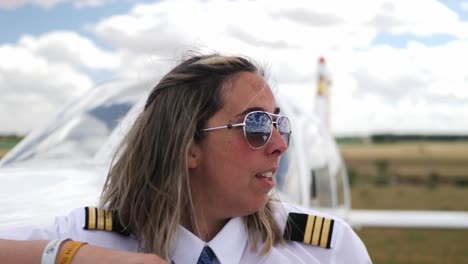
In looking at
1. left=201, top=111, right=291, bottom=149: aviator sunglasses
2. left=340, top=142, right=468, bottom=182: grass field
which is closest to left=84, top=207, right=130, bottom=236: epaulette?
left=201, top=111, right=291, bottom=149: aviator sunglasses

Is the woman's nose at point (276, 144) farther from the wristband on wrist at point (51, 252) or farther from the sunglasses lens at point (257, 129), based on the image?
the wristband on wrist at point (51, 252)

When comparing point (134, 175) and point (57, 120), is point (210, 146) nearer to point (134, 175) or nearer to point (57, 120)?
point (134, 175)

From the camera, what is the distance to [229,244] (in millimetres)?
1987

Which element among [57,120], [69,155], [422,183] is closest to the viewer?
[69,155]

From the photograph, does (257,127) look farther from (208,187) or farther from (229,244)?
(229,244)

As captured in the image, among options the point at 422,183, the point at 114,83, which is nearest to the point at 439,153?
the point at 422,183

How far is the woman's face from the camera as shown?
1958 mm

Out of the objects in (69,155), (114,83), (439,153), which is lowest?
(439,153)

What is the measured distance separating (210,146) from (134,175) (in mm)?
261

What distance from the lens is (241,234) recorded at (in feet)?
6.66

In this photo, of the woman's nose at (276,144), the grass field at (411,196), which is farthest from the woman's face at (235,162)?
the grass field at (411,196)

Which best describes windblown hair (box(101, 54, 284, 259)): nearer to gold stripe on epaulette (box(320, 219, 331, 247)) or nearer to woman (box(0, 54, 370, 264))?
woman (box(0, 54, 370, 264))

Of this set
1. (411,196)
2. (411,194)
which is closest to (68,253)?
(411,196)

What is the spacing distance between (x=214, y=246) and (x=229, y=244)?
1.7 inches
